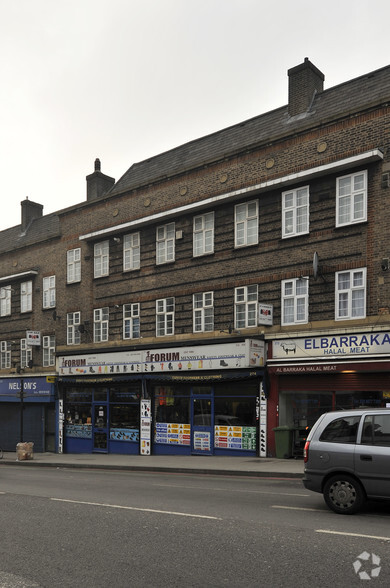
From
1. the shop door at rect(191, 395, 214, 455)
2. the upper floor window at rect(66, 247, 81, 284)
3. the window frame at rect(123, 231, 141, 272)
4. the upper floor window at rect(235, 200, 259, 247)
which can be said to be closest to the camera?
the upper floor window at rect(235, 200, 259, 247)

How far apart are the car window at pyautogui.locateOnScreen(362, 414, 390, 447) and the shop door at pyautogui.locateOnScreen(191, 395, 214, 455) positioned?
512 inches

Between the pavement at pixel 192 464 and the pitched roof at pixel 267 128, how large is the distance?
1072 cm

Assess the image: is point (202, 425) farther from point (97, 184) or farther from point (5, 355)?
point (5, 355)

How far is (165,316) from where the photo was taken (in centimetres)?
2436

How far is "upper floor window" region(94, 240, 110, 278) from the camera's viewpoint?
27203 mm

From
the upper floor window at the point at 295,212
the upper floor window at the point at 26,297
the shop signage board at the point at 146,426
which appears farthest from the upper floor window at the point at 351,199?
the upper floor window at the point at 26,297

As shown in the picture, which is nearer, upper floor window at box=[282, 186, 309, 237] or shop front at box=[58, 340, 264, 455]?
upper floor window at box=[282, 186, 309, 237]

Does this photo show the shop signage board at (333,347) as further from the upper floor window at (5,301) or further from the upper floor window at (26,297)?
the upper floor window at (5,301)

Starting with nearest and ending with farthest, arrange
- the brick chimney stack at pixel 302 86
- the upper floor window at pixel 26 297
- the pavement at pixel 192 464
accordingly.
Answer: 1. the pavement at pixel 192 464
2. the brick chimney stack at pixel 302 86
3. the upper floor window at pixel 26 297

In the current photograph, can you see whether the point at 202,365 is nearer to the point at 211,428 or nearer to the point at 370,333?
the point at 211,428

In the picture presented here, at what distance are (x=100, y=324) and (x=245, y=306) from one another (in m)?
8.34

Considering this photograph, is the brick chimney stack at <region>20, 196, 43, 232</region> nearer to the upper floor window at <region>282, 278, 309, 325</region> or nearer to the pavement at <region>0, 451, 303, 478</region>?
the pavement at <region>0, 451, 303, 478</region>

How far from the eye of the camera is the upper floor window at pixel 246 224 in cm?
2155

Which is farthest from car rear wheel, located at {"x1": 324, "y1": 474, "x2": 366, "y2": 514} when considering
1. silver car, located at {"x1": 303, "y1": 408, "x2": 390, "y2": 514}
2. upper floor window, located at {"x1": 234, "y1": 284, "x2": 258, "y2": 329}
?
upper floor window, located at {"x1": 234, "y1": 284, "x2": 258, "y2": 329}
